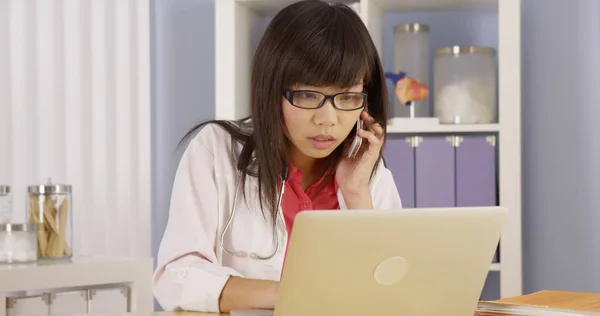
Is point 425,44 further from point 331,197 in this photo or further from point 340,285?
point 340,285

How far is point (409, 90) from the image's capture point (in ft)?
9.66

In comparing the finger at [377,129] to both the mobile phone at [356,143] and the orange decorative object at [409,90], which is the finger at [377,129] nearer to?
the mobile phone at [356,143]

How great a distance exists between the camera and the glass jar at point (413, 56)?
302cm

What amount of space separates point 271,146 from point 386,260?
61 centimetres

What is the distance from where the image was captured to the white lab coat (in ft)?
4.89

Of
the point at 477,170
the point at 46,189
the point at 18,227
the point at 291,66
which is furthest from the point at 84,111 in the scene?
the point at 291,66

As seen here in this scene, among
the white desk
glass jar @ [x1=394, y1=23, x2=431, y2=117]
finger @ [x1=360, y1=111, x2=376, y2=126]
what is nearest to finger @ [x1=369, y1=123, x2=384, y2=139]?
finger @ [x1=360, y1=111, x2=376, y2=126]

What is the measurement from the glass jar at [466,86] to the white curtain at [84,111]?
1.15 metres

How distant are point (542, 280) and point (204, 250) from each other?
6.52ft

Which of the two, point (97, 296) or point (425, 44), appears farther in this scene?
point (425, 44)

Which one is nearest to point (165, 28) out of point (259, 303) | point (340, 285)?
point (259, 303)

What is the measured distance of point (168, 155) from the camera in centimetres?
345

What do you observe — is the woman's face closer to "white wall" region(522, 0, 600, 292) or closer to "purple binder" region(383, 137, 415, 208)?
"purple binder" region(383, 137, 415, 208)

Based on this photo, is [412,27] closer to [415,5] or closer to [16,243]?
[415,5]
